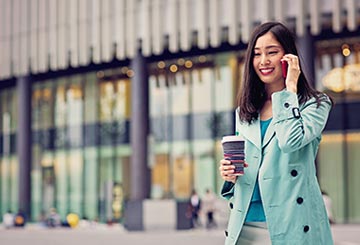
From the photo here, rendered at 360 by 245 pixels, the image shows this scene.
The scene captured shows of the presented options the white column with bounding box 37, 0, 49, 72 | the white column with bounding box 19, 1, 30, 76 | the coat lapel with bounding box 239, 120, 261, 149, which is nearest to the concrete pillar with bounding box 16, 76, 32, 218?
the white column with bounding box 19, 1, 30, 76

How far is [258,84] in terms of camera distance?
162 inches

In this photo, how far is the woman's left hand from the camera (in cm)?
392

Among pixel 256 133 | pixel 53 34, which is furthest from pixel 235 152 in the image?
pixel 53 34

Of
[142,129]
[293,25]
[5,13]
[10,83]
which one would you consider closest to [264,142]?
[293,25]

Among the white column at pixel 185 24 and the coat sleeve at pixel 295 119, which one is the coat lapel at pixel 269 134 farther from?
the white column at pixel 185 24

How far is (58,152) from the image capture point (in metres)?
45.3

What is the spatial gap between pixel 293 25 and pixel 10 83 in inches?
675

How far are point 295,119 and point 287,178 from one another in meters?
0.24

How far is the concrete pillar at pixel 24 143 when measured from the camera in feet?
130

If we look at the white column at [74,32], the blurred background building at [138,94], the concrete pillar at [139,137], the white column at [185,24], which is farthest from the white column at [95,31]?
the white column at [185,24]

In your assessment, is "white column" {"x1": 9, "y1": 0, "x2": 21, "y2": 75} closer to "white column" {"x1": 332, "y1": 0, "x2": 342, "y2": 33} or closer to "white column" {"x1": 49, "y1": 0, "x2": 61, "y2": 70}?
"white column" {"x1": 49, "y1": 0, "x2": 61, "y2": 70}

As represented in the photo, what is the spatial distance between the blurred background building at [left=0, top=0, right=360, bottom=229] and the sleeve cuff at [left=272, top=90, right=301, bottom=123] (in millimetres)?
25871

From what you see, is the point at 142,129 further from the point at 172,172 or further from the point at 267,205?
the point at 267,205

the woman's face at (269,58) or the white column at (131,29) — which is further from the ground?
the white column at (131,29)
